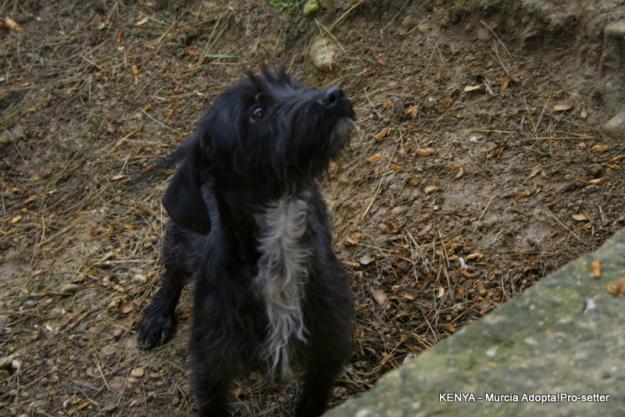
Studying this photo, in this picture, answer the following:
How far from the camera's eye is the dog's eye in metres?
3.16

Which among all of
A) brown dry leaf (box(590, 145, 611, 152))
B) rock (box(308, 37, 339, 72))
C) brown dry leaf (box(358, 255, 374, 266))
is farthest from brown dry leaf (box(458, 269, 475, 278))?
rock (box(308, 37, 339, 72))

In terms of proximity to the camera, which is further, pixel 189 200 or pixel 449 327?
pixel 449 327

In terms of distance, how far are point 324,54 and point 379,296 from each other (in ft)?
7.16

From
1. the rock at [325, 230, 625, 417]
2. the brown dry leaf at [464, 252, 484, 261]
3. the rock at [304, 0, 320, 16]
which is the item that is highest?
the rock at [325, 230, 625, 417]

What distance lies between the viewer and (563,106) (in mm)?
4641

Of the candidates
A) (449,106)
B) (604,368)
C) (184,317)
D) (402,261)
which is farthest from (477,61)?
(604,368)

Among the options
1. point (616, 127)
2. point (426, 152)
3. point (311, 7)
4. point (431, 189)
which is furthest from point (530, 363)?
point (311, 7)

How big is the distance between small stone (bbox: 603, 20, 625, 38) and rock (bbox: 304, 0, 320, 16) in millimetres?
2279

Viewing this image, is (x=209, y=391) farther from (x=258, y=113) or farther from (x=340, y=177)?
(x=340, y=177)

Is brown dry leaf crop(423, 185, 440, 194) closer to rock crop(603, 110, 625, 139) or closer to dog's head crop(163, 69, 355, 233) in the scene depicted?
rock crop(603, 110, 625, 139)

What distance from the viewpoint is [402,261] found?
14.6ft

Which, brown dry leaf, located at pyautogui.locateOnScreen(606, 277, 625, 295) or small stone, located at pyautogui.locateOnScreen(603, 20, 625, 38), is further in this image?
small stone, located at pyautogui.locateOnScreen(603, 20, 625, 38)

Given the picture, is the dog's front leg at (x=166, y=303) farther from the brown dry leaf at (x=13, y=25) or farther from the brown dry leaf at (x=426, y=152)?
the brown dry leaf at (x=13, y=25)

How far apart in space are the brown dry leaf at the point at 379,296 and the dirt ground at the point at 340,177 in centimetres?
2
